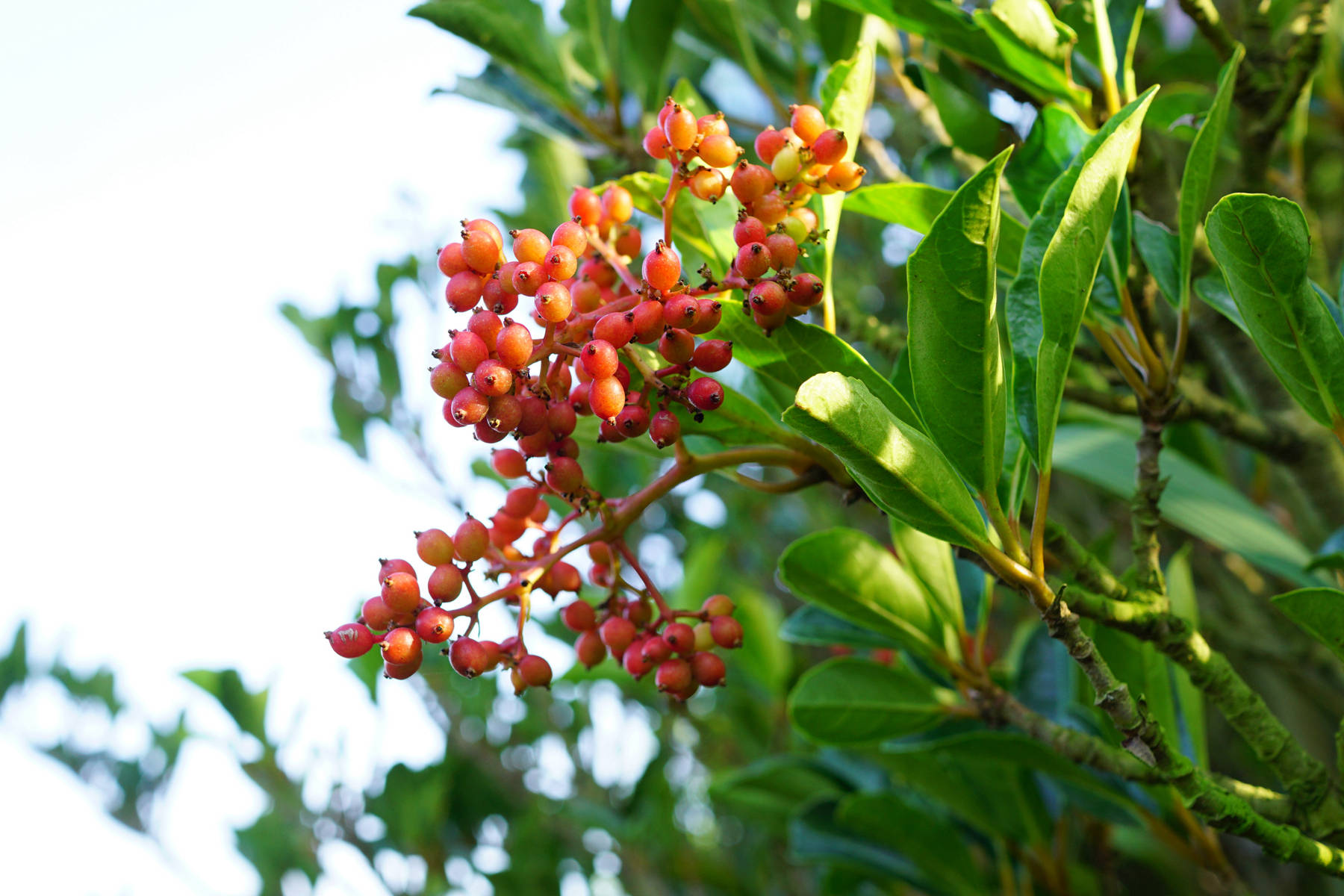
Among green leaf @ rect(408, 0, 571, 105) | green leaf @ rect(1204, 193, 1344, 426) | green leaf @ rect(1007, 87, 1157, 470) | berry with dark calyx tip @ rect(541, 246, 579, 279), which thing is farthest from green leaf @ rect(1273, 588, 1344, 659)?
green leaf @ rect(408, 0, 571, 105)

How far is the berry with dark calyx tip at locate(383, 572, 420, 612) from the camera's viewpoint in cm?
84

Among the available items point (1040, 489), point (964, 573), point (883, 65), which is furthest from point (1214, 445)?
point (1040, 489)

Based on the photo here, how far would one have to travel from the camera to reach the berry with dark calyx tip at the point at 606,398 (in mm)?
792

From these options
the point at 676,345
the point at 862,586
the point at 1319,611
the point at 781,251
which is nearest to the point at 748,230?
the point at 781,251

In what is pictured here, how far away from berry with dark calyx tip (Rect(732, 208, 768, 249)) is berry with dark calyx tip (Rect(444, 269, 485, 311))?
24 cm

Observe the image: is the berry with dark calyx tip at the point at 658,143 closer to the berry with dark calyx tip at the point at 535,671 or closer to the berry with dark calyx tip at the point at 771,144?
the berry with dark calyx tip at the point at 771,144

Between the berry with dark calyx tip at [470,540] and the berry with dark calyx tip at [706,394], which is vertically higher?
the berry with dark calyx tip at [706,394]

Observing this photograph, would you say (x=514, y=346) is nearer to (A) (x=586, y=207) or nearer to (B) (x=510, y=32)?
(A) (x=586, y=207)

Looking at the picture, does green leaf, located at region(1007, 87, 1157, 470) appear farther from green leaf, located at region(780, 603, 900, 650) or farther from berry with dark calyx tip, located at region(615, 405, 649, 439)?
green leaf, located at region(780, 603, 900, 650)

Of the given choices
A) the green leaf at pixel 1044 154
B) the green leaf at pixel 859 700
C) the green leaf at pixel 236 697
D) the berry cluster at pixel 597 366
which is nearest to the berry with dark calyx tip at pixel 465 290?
the berry cluster at pixel 597 366

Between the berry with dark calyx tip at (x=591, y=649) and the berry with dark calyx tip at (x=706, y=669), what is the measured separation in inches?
4.7

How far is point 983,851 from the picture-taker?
1762 millimetres

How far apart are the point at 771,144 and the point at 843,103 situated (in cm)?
11

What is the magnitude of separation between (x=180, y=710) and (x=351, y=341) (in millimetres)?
1366
